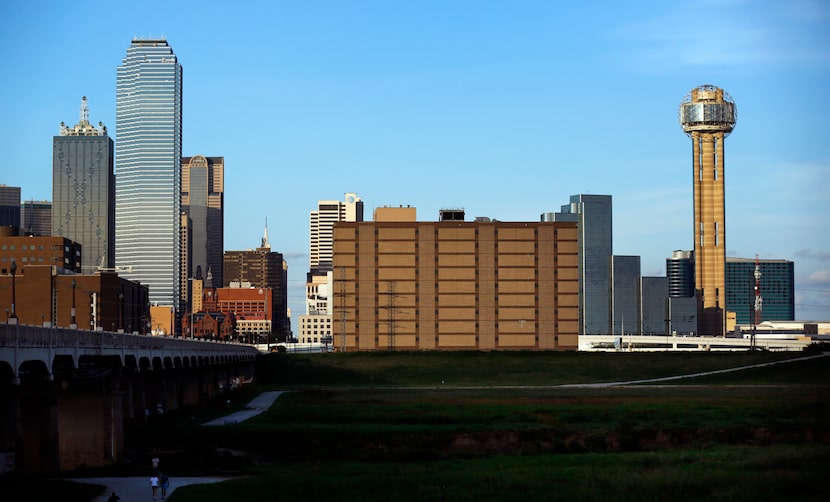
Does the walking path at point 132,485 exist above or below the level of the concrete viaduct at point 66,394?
below

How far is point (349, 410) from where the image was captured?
427ft

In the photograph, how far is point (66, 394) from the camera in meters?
99.1

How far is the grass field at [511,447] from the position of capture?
76.7m

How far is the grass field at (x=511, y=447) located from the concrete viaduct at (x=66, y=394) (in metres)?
3.78

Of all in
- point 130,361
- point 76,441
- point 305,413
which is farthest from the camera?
point 305,413

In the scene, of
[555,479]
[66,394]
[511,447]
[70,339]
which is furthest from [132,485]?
[511,447]

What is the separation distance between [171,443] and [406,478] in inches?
1171

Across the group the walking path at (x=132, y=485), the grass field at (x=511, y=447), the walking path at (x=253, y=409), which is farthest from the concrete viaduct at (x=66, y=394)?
the walking path at (x=253, y=409)

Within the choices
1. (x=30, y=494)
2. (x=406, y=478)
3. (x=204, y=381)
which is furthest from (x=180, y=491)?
(x=204, y=381)

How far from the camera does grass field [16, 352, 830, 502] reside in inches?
3019

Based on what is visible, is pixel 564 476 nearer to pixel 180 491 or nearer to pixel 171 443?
pixel 180 491

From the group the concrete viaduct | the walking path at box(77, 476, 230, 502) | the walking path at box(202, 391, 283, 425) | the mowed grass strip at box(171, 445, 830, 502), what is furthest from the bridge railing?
the mowed grass strip at box(171, 445, 830, 502)

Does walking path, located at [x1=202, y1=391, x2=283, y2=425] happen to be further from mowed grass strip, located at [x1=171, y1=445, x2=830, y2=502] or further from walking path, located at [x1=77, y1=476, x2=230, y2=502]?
walking path, located at [x1=77, y1=476, x2=230, y2=502]

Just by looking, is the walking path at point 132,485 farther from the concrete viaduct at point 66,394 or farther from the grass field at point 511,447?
the concrete viaduct at point 66,394
